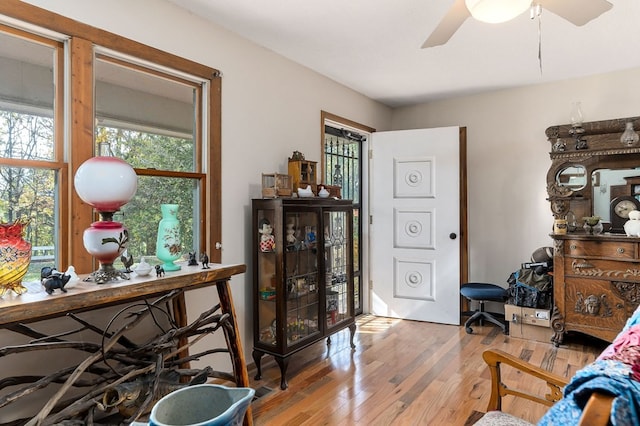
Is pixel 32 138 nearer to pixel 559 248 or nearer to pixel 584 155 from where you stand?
pixel 559 248

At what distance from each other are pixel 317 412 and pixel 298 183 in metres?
1.59

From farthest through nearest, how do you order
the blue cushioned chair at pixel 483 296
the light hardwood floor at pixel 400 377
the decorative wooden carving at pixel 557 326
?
the blue cushioned chair at pixel 483 296 → the decorative wooden carving at pixel 557 326 → the light hardwood floor at pixel 400 377

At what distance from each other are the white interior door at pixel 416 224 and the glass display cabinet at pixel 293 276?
114 cm

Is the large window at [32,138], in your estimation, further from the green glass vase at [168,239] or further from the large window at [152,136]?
the green glass vase at [168,239]

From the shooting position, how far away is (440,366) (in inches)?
111

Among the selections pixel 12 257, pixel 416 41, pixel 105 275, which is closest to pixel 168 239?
pixel 105 275

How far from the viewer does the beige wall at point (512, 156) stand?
3600 mm

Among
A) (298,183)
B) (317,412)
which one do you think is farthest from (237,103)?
(317,412)

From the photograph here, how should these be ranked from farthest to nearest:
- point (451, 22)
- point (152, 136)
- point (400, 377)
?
point (400, 377)
point (152, 136)
point (451, 22)

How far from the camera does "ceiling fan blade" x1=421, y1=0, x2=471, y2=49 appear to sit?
1.60 meters

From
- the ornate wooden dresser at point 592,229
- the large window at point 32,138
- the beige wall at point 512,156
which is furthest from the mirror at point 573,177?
the large window at point 32,138

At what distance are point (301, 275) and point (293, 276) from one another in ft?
0.35

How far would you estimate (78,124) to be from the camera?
6.02ft

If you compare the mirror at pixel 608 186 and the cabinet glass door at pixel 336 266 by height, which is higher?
the mirror at pixel 608 186
